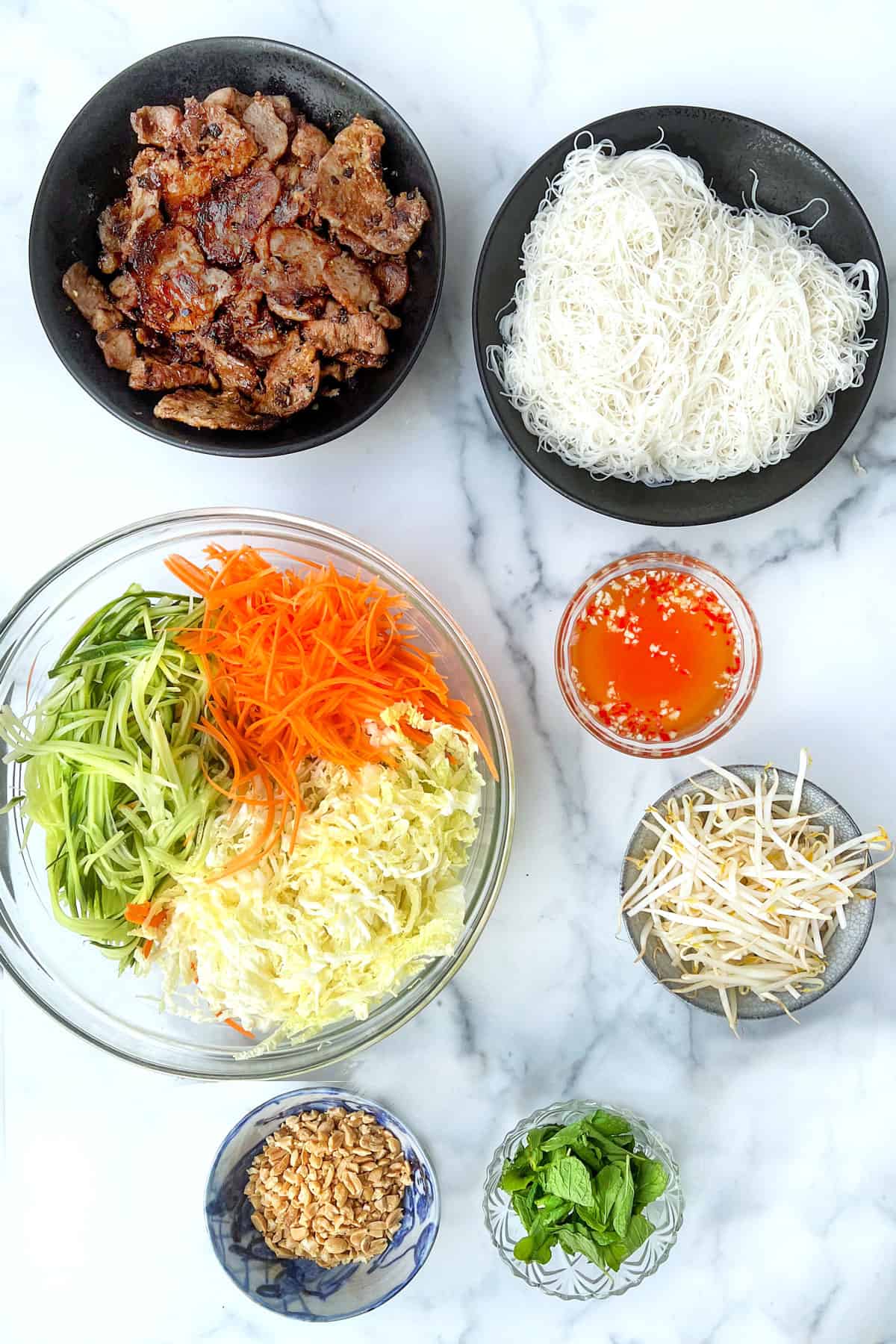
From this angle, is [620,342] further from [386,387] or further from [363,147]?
[363,147]

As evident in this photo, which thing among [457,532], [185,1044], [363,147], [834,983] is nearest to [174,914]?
[185,1044]

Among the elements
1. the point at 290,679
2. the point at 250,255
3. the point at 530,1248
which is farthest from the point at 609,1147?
the point at 250,255

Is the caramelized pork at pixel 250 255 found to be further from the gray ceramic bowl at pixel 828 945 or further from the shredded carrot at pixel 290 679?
the gray ceramic bowl at pixel 828 945

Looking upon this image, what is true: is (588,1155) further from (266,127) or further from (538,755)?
(266,127)

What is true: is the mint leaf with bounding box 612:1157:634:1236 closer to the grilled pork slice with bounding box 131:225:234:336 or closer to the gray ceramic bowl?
the gray ceramic bowl

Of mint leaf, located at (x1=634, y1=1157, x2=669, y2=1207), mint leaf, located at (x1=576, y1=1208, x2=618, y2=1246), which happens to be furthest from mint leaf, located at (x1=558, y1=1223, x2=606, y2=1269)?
mint leaf, located at (x1=634, y1=1157, x2=669, y2=1207)
